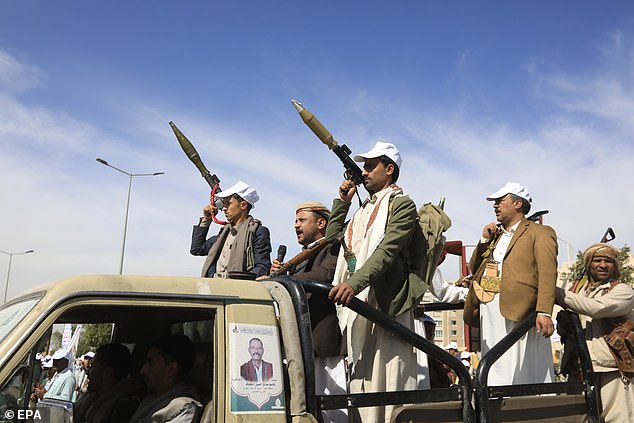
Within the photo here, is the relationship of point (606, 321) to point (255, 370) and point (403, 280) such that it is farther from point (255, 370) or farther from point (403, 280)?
point (255, 370)

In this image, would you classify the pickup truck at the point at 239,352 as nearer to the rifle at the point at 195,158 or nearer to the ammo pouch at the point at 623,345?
the ammo pouch at the point at 623,345

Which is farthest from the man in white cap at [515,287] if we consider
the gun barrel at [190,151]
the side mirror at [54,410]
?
A: the gun barrel at [190,151]

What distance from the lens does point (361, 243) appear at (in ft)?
13.4

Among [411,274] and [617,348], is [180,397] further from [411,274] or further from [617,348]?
[617,348]

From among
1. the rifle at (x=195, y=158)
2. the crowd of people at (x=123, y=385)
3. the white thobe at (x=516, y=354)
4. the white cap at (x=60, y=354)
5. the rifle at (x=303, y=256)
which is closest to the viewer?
the crowd of people at (x=123, y=385)

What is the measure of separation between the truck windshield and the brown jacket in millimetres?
2766

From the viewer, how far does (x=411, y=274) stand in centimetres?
377

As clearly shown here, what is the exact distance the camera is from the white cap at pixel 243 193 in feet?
17.9

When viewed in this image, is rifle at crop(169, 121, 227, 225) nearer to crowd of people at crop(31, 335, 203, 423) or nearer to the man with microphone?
the man with microphone

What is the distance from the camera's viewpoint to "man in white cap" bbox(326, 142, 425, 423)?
11.5 ft

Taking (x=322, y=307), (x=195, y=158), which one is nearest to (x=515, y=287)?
(x=322, y=307)

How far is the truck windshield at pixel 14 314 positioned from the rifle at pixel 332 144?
268 centimetres

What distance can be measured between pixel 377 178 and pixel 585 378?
1720 millimetres

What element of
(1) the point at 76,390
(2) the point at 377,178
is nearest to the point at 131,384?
(1) the point at 76,390
